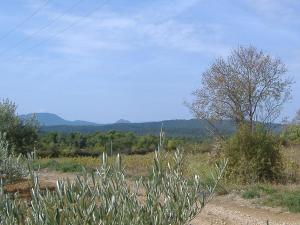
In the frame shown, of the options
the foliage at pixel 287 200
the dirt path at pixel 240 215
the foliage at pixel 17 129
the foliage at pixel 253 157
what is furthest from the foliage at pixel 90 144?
the dirt path at pixel 240 215

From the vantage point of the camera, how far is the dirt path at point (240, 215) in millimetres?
11984

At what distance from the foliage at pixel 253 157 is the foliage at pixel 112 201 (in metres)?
14.1

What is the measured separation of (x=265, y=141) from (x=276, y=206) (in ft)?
16.5

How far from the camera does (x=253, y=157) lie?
1811cm

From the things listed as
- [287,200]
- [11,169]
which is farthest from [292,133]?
[11,169]

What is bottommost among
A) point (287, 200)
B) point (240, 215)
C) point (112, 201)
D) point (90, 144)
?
point (240, 215)

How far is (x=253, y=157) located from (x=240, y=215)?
561 centimetres

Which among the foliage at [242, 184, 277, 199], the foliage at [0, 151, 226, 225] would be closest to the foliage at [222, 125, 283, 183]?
the foliage at [242, 184, 277, 199]

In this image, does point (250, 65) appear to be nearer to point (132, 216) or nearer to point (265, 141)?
point (265, 141)

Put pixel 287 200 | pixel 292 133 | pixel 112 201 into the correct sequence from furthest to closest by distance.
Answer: pixel 292 133
pixel 287 200
pixel 112 201

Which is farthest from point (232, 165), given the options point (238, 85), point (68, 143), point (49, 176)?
point (68, 143)

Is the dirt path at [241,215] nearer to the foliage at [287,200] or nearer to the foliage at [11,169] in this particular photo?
the foliage at [287,200]

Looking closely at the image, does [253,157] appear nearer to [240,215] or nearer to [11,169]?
[240,215]

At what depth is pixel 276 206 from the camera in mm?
13594
